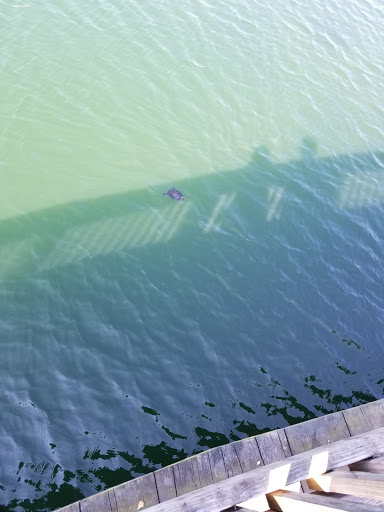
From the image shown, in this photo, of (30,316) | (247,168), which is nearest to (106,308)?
(30,316)

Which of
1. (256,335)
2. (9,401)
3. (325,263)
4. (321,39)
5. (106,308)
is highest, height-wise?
(321,39)

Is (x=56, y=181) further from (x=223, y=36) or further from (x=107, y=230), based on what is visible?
(x=223, y=36)

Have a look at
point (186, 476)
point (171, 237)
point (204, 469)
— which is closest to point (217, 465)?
point (204, 469)

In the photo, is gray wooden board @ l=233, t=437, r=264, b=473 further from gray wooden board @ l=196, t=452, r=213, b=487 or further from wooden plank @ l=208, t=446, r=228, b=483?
gray wooden board @ l=196, t=452, r=213, b=487

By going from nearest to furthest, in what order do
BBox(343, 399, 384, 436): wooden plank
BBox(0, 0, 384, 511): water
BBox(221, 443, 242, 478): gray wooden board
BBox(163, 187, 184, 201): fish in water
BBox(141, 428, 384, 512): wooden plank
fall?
BBox(141, 428, 384, 512): wooden plank < BBox(221, 443, 242, 478): gray wooden board < BBox(343, 399, 384, 436): wooden plank < BBox(0, 0, 384, 511): water < BBox(163, 187, 184, 201): fish in water

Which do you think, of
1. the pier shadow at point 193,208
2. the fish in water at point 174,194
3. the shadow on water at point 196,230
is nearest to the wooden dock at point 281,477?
the shadow on water at point 196,230

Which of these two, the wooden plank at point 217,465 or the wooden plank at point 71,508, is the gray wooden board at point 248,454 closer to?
the wooden plank at point 217,465

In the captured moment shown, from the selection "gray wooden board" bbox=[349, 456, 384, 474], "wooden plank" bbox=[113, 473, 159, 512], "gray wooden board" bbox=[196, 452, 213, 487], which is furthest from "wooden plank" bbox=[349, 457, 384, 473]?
"wooden plank" bbox=[113, 473, 159, 512]

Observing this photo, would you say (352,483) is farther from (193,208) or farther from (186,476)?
(193,208)
